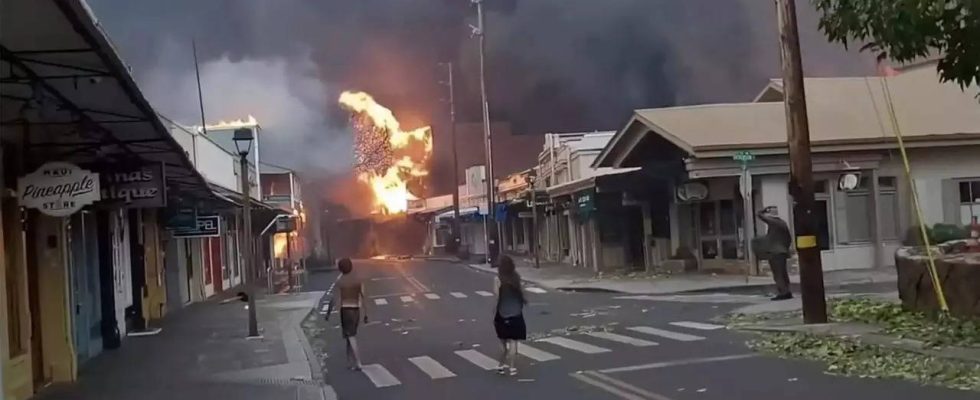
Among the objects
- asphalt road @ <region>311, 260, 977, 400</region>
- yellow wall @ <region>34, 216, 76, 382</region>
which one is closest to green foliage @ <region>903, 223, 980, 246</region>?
asphalt road @ <region>311, 260, 977, 400</region>

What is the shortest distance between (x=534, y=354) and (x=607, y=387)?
3570 millimetres

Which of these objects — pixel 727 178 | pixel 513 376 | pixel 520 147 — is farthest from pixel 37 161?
pixel 520 147

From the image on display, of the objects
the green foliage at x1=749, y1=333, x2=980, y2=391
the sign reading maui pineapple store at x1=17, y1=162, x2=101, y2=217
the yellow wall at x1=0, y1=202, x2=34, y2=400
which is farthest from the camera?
the sign reading maui pineapple store at x1=17, y1=162, x2=101, y2=217

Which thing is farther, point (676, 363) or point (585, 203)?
point (585, 203)

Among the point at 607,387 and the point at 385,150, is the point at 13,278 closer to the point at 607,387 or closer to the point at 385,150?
the point at 607,387

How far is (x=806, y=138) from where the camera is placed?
16188 mm

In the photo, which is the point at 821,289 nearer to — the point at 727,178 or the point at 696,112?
the point at 727,178

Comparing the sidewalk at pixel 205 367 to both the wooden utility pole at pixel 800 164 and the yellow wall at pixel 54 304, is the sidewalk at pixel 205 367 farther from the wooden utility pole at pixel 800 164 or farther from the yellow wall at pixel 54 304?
the wooden utility pole at pixel 800 164

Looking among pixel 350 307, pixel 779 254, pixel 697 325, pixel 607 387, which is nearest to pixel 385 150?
pixel 779 254

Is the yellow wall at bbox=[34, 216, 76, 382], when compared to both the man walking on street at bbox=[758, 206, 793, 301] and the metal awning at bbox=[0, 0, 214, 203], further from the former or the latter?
the man walking on street at bbox=[758, 206, 793, 301]

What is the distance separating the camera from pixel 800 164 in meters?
16.2

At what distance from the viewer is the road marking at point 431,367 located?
1391 centimetres

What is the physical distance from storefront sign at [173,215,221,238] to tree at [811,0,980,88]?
1691 cm

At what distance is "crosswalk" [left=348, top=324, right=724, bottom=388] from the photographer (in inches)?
566
